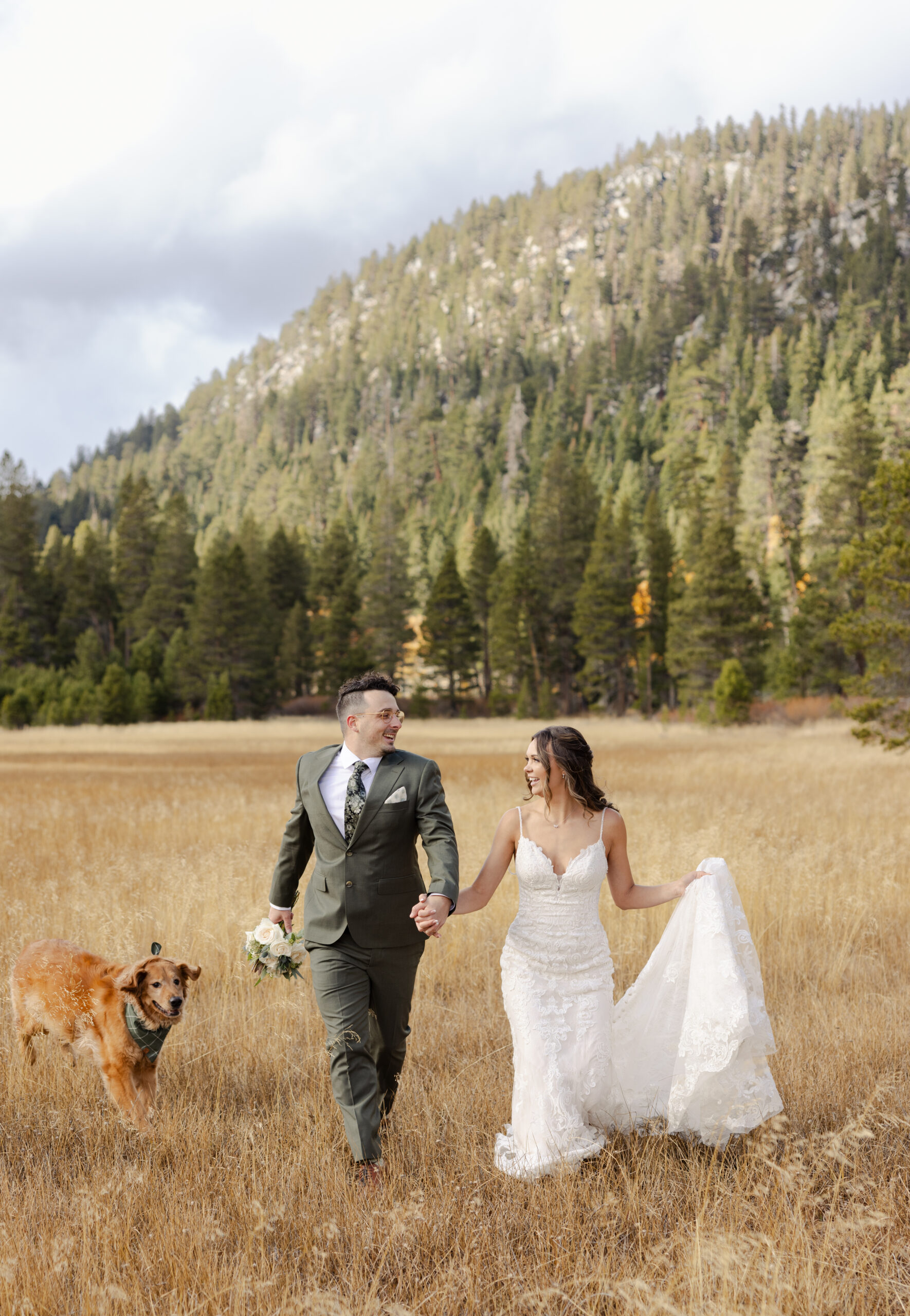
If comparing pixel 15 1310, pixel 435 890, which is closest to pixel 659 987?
pixel 435 890

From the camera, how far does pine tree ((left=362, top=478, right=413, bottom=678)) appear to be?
64750 millimetres

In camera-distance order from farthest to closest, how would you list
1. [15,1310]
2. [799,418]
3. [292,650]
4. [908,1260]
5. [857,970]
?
[799,418]
[292,650]
[857,970]
[908,1260]
[15,1310]

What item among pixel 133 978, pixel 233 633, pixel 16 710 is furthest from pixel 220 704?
pixel 133 978

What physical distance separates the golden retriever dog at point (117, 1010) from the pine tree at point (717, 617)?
46.6m

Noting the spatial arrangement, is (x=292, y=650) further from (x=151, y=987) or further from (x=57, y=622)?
(x=151, y=987)

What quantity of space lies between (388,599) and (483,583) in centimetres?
730

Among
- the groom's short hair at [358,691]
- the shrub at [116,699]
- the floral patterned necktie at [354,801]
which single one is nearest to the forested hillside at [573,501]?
the shrub at [116,699]

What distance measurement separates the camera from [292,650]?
62.9m

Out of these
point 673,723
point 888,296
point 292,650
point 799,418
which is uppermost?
point 888,296

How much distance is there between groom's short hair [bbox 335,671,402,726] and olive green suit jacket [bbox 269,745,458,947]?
23 centimetres

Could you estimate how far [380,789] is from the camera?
3715 mm

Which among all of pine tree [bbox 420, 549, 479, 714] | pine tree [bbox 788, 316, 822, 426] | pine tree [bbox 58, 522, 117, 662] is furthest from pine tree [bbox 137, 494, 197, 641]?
pine tree [bbox 788, 316, 822, 426]

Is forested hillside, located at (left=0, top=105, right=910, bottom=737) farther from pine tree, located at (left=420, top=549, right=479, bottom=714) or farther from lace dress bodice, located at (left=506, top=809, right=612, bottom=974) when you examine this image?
lace dress bodice, located at (left=506, top=809, right=612, bottom=974)

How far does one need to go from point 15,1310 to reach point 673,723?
45.4 m
